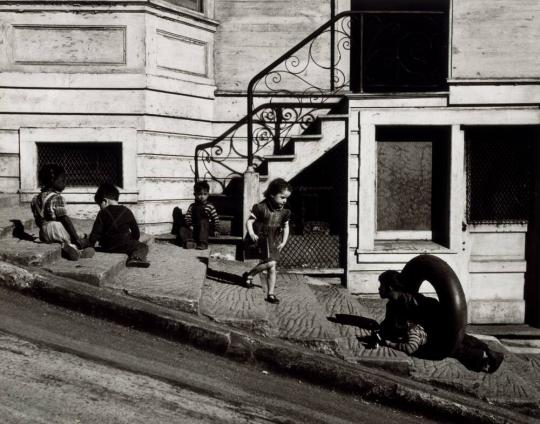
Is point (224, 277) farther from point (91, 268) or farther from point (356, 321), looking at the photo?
point (91, 268)

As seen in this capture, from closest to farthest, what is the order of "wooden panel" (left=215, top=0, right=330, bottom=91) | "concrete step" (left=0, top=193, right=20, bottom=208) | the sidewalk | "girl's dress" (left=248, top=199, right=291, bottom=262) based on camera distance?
the sidewalk → "girl's dress" (left=248, top=199, right=291, bottom=262) → "concrete step" (left=0, top=193, right=20, bottom=208) → "wooden panel" (left=215, top=0, right=330, bottom=91)

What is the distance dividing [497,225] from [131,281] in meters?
5.47

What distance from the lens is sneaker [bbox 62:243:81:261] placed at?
596 centimetres

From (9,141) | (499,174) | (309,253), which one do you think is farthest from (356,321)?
(9,141)

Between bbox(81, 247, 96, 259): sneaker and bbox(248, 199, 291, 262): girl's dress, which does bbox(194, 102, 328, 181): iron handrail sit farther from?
bbox(81, 247, 96, 259): sneaker

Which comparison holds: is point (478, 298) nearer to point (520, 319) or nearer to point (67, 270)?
point (520, 319)

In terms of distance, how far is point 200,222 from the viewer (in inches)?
314

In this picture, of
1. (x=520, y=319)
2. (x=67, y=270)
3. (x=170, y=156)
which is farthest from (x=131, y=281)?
(x=520, y=319)

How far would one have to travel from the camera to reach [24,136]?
27.5 ft

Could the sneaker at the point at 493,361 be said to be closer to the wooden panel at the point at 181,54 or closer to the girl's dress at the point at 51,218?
the girl's dress at the point at 51,218

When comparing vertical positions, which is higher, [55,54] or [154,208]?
[55,54]

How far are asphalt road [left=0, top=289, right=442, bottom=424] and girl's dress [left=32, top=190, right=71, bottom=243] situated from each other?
3.22 feet

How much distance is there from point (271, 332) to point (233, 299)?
0.94 meters

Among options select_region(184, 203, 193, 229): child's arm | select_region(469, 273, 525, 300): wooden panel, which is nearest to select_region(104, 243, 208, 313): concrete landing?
select_region(184, 203, 193, 229): child's arm
